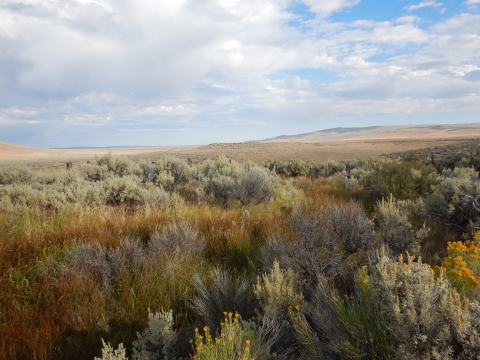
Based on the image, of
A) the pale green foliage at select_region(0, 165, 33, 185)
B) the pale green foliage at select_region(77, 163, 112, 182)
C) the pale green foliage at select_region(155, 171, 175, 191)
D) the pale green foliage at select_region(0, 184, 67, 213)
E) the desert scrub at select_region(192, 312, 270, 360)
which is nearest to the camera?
the desert scrub at select_region(192, 312, 270, 360)

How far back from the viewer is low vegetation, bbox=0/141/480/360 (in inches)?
93.1

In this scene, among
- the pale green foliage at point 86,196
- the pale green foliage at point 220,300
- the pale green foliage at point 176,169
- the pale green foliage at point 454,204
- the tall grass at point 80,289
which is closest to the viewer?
the tall grass at point 80,289

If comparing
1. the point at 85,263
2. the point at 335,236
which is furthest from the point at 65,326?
the point at 335,236

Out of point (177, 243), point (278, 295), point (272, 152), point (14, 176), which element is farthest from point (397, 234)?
point (272, 152)

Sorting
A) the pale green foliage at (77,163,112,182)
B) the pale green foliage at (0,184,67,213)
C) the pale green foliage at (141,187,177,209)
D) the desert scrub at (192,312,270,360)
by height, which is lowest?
the desert scrub at (192,312,270,360)

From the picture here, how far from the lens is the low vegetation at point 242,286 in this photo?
237cm

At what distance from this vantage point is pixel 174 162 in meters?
14.4

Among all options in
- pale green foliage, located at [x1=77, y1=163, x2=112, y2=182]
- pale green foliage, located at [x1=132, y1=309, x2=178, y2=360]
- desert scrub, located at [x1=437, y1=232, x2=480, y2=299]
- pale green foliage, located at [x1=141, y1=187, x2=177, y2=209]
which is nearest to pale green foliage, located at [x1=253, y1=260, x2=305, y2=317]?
pale green foliage, located at [x1=132, y1=309, x2=178, y2=360]

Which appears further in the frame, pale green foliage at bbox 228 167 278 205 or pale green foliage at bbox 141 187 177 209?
pale green foliage at bbox 228 167 278 205

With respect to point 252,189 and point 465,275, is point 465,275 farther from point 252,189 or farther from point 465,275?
point 252,189

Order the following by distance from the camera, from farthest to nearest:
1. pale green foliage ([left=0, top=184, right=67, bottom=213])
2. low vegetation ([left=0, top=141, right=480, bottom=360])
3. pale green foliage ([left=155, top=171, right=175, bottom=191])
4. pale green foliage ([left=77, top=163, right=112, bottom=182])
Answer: pale green foliage ([left=77, top=163, right=112, bottom=182]) < pale green foliage ([left=155, top=171, right=175, bottom=191]) < pale green foliage ([left=0, top=184, right=67, bottom=213]) < low vegetation ([left=0, top=141, right=480, bottom=360])

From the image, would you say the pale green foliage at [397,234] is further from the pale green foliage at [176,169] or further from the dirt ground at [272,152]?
the dirt ground at [272,152]

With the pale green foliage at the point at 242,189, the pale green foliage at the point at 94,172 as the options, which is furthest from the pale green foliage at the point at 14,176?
the pale green foliage at the point at 242,189

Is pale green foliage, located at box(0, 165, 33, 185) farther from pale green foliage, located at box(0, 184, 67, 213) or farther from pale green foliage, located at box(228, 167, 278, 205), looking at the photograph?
pale green foliage, located at box(228, 167, 278, 205)
